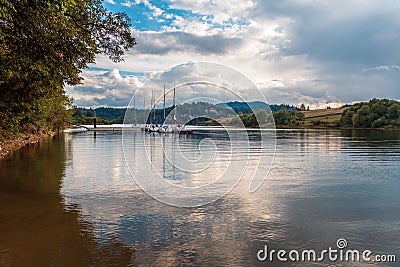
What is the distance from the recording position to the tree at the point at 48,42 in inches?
438

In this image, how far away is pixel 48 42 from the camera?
1270 cm

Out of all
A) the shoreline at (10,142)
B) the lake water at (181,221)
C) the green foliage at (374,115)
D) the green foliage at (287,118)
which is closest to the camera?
the lake water at (181,221)

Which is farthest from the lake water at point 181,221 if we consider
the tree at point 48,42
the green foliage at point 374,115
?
the green foliage at point 374,115

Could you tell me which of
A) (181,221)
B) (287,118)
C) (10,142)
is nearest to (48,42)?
(181,221)

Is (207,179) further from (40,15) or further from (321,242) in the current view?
(40,15)

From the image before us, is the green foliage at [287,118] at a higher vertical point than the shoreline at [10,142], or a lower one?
higher

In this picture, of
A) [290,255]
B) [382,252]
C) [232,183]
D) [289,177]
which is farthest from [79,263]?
[289,177]

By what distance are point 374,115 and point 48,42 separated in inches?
5198

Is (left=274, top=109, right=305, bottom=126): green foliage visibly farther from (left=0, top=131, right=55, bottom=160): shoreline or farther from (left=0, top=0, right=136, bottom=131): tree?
(left=0, top=0, right=136, bottom=131): tree

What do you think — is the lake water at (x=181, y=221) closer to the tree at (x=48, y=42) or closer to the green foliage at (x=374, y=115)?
the tree at (x=48, y=42)

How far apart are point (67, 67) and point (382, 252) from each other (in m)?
11.9

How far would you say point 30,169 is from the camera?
22.1 m

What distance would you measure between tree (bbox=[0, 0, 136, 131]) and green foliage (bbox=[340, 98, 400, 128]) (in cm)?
12268

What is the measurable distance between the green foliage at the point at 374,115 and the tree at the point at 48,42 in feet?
402
